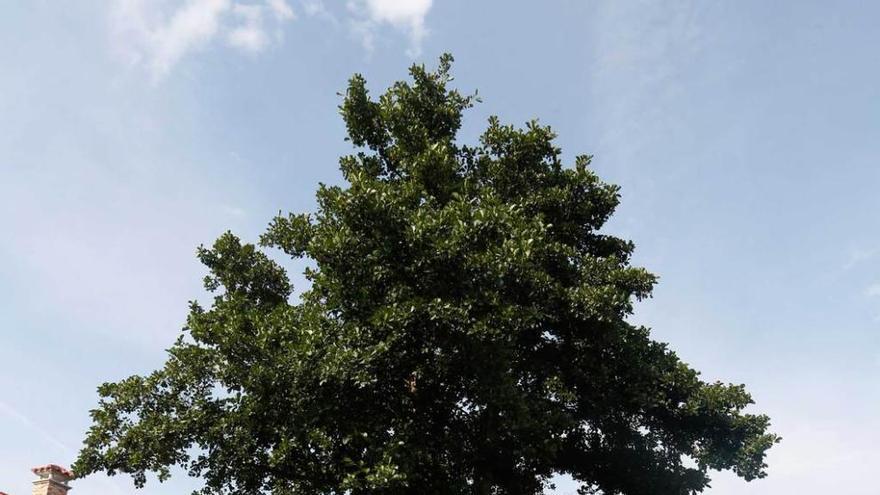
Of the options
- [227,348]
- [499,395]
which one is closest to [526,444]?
[499,395]

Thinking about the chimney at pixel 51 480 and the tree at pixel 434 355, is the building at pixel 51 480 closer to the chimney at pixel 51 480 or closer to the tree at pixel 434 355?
the chimney at pixel 51 480

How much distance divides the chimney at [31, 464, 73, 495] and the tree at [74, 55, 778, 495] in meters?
4.49

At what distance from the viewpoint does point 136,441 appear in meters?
17.2

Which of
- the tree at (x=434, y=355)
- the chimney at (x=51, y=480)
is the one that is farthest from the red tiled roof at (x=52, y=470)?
the tree at (x=434, y=355)

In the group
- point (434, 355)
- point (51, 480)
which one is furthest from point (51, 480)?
point (434, 355)

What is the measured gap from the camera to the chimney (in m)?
20.8

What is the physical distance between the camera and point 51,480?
2091 cm

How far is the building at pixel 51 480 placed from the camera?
20.8 meters

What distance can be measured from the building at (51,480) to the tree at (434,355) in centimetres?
449

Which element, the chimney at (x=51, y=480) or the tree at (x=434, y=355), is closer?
the tree at (x=434, y=355)

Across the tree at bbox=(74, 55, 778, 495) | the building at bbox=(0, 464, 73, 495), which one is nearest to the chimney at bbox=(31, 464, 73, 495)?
the building at bbox=(0, 464, 73, 495)

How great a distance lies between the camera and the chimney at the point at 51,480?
68.2 ft

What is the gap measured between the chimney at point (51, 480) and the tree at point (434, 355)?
14.7 feet

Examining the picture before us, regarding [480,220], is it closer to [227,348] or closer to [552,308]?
[552,308]
